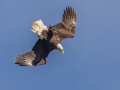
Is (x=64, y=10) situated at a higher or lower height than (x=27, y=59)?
higher

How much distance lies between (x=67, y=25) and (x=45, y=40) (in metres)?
1.40

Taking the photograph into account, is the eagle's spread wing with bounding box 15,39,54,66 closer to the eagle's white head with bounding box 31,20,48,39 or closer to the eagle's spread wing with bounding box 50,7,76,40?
the eagle's white head with bounding box 31,20,48,39

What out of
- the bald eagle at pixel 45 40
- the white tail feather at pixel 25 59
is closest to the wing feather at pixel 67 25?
the bald eagle at pixel 45 40

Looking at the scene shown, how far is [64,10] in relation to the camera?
91.7 ft

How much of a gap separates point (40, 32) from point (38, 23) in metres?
0.51

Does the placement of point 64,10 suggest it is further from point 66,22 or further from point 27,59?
point 27,59

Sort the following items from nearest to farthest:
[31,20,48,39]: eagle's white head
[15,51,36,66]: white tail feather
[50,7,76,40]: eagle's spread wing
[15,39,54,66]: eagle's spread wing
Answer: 1. [15,51,36,66]: white tail feather
2. [15,39,54,66]: eagle's spread wing
3. [31,20,48,39]: eagle's white head
4. [50,7,76,40]: eagle's spread wing

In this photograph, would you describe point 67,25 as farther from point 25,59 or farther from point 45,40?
point 25,59

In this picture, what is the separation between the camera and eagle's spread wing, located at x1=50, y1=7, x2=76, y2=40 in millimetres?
27922

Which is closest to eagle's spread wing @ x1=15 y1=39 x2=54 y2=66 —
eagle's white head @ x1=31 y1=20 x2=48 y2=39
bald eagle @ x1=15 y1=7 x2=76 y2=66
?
bald eagle @ x1=15 y1=7 x2=76 y2=66

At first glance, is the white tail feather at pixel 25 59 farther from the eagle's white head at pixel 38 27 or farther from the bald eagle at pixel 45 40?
the eagle's white head at pixel 38 27

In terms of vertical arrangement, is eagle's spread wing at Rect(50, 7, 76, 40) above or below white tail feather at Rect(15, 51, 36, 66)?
A: above

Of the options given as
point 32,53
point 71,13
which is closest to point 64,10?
point 71,13

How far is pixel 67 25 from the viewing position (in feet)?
92.6
